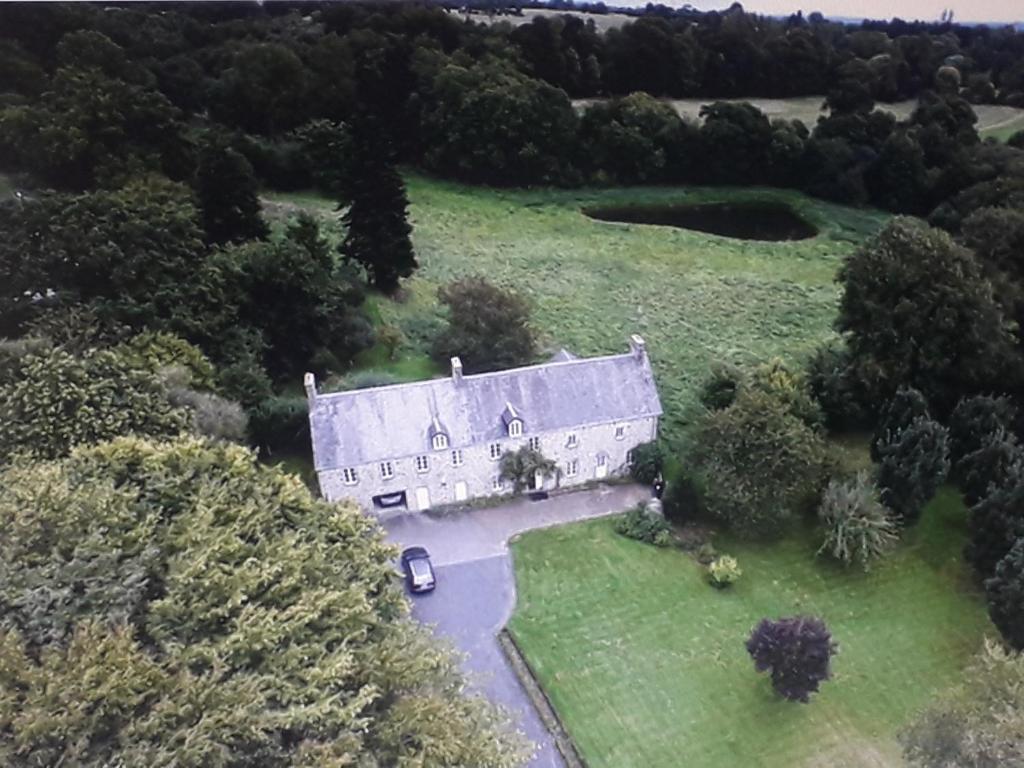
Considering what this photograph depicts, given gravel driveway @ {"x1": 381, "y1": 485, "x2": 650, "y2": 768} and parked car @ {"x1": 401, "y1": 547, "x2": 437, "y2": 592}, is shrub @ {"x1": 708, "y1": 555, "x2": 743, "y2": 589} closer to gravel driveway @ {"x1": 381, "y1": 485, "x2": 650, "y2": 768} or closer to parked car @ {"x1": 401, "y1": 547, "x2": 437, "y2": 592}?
gravel driveway @ {"x1": 381, "y1": 485, "x2": 650, "y2": 768}

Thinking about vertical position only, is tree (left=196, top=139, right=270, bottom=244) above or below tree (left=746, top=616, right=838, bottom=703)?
above

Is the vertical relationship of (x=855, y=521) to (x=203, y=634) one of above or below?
below

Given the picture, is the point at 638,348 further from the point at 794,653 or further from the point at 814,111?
the point at 814,111

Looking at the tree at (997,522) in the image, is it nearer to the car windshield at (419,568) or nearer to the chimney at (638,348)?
the chimney at (638,348)

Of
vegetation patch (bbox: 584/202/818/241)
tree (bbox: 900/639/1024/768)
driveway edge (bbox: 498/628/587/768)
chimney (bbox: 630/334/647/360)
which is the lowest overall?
driveway edge (bbox: 498/628/587/768)

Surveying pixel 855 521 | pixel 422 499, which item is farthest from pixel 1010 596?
pixel 422 499

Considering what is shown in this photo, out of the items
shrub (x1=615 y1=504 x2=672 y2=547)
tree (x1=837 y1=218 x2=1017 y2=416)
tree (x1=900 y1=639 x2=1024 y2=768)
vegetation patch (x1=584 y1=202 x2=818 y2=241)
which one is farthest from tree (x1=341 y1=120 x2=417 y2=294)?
tree (x1=900 y1=639 x2=1024 y2=768)

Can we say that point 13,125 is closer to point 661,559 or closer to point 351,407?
point 351,407

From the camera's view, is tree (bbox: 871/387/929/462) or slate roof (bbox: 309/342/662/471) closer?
slate roof (bbox: 309/342/662/471)
